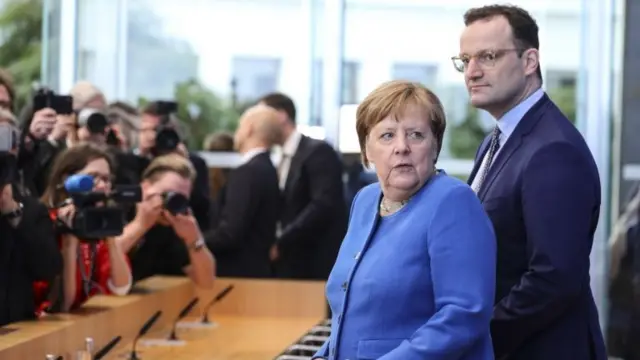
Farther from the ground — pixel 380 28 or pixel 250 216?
pixel 380 28

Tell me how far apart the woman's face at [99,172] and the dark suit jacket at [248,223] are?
1.59 m

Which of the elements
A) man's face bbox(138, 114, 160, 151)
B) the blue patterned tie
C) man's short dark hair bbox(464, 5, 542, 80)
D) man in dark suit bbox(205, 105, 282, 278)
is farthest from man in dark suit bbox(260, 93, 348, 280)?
man's short dark hair bbox(464, 5, 542, 80)

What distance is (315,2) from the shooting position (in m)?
Result: 8.14

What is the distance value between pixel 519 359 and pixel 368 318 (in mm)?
578

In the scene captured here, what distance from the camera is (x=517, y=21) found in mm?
2982

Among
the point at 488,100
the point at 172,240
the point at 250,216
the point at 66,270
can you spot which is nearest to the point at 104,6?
the point at 250,216

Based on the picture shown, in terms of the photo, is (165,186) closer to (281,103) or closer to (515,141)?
(281,103)

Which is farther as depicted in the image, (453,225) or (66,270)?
(66,270)

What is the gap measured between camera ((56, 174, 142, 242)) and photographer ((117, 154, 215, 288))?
0.62m

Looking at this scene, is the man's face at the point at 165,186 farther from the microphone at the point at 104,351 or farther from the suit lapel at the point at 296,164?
the suit lapel at the point at 296,164

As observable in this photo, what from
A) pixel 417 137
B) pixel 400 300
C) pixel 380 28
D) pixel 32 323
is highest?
pixel 380 28

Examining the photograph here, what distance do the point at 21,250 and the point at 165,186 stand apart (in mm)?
1152

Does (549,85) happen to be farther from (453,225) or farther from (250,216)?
(453,225)

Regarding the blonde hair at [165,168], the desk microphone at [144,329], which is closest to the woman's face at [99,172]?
the desk microphone at [144,329]
